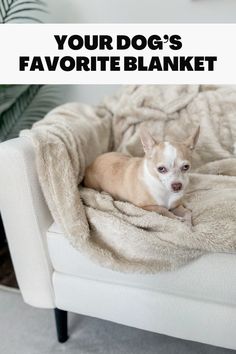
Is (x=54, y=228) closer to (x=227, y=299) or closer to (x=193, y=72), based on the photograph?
(x=227, y=299)

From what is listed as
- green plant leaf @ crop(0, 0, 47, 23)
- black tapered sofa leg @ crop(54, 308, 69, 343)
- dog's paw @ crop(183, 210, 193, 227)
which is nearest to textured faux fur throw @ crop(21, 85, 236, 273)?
dog's paw @ crop(183, 210, 193, 227)

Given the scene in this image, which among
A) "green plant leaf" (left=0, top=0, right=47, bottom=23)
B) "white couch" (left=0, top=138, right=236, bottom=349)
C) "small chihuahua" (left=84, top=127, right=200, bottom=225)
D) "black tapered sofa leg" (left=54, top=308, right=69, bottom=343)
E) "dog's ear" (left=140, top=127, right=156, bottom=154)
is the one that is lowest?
"black tapered sofa leg" (left=54, top=308, right=69, bottom=343)

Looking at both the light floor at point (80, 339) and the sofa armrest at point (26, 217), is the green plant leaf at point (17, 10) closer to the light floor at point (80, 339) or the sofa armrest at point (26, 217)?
the sofa armrest at point (26, 217)

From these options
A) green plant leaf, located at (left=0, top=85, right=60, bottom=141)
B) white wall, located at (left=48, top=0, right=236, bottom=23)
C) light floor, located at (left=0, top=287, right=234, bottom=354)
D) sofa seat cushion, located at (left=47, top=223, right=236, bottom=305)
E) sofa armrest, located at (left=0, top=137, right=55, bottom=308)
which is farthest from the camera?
green plant leaf, located at (left=0, top=85, right=60, bottom=141)

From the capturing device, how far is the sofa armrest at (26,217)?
3.47ft

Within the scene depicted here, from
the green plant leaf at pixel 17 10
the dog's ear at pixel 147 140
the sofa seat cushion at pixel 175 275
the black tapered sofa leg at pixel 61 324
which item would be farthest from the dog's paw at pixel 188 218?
the green plant leaf at pixel 17 10

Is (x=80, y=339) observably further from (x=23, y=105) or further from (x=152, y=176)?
(x=23, y=105)

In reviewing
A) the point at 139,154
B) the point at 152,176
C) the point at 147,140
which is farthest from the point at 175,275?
the point at 139,154

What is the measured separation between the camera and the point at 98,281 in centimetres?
111

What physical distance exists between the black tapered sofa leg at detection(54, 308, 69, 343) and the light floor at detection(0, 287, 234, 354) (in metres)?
0.02

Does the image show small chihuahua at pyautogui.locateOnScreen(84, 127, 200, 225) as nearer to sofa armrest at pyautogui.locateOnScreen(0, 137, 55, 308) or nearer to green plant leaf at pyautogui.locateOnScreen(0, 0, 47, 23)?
sofa armrest at pyautogui.locateOnScreen(0, 137, 55, 308)

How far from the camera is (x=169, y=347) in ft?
4.00

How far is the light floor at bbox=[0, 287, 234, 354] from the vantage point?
121 centimetres

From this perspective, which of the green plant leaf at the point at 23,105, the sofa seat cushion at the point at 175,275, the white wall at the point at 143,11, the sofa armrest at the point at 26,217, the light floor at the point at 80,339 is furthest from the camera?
the green plant leaf at the point at 23,105
